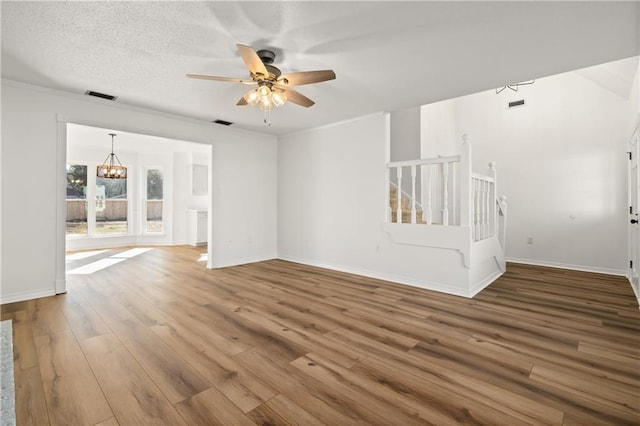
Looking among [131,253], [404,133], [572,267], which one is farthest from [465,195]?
[131,253]

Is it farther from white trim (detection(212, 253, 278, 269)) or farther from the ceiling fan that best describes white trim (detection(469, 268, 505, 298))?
white trim (detection(212, 253, 278, 269))

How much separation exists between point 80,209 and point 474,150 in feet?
31.2

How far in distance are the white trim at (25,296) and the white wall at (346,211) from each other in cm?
361

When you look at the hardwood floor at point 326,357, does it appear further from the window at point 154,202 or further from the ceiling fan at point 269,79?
the window at point 154,202

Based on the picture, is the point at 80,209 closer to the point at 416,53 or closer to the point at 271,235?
the point at 271,235

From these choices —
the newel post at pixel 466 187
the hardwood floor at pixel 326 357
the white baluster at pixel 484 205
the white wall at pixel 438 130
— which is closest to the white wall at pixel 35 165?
the hardwood floor at pixel 326 357

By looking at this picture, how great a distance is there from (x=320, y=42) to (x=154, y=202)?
7441 mm

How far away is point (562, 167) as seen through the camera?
16.9 feet

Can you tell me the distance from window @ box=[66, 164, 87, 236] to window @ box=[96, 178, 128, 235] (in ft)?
0.92

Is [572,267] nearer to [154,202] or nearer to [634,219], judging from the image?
[634,219]

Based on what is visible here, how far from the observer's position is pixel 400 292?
371cm

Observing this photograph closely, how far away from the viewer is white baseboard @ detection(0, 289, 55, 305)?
10.8 feet

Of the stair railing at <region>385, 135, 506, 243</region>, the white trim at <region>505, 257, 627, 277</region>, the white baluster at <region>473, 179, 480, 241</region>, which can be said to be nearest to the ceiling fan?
the stair railing at <region>385, 135, 506, 243</region>

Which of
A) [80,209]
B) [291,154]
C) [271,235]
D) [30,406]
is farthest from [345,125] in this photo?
[80,209]
